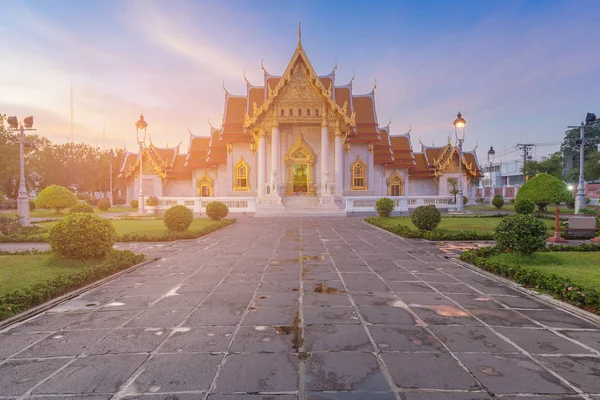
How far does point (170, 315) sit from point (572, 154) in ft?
285

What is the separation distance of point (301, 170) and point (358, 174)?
573 centimetres

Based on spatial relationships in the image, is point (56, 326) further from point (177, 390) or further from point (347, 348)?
point (347, 348)

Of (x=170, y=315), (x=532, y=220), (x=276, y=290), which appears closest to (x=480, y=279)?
(x=532, y=220)

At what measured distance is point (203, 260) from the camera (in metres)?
9.98

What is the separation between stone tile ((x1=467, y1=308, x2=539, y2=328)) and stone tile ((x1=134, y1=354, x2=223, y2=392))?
3743 millimetres

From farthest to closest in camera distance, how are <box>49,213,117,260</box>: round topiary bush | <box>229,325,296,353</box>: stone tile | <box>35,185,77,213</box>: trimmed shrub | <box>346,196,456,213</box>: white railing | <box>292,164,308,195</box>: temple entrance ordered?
<box>292,164,308,195</box>: temple entrance → <box>346,196,456,213</box>: white railing → <box>35,185,77,213</box>: trimmed shrub → <box>49,213,117,260</box>: round topiary bush → <box>229,325,296,353</box>: stone tile

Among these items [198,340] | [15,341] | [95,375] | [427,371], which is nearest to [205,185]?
[15,341]

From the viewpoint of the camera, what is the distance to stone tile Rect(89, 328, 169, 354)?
4215mm

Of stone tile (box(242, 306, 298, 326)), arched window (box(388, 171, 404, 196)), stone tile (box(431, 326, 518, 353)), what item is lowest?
stone tile (box(431, 326, 518, 353))

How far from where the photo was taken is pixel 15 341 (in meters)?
4.57

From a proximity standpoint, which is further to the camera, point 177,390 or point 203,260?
point 203,260

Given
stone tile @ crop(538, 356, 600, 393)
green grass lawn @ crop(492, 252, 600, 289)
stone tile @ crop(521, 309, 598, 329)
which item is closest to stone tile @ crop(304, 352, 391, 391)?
stone tile @ crop(538, 356, 600, 393)

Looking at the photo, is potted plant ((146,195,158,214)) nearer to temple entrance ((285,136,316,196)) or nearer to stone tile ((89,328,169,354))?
temple entrance ((285,136,316,196))

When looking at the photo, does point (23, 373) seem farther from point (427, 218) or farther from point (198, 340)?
point (427, 218)
